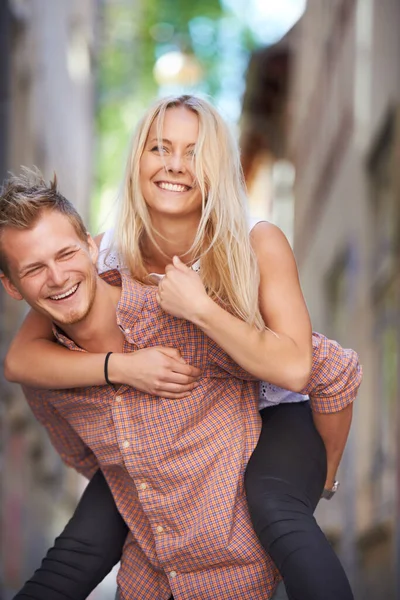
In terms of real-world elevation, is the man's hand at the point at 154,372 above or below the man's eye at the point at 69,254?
below

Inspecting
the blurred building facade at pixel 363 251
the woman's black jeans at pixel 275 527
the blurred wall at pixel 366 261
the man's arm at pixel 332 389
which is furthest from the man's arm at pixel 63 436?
the blurred wall at pixel 366 261

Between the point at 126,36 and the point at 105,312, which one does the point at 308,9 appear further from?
the point at 105,312

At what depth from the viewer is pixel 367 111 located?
11.2 metres

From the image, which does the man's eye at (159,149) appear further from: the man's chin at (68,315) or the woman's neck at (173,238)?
the man's chin at (68,315)

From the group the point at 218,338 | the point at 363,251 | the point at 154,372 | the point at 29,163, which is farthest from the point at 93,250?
the point at 29,163

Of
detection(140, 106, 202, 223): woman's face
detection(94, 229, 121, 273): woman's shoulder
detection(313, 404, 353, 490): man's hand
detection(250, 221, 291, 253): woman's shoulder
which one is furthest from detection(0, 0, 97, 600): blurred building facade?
detection(313, 404, 353, 490): man's hand

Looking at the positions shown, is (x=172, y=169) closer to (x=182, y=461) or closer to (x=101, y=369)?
(x=101, y=369)

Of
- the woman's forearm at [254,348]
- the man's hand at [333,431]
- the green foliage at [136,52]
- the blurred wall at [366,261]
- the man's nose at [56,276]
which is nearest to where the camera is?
the woman's forearm at [254,348]

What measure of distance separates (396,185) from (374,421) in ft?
8.14

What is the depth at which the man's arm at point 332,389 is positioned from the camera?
3.62 m

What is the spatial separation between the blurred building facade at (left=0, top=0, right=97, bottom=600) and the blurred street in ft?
0.10

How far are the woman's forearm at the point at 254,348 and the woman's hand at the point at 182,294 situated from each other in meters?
0.02

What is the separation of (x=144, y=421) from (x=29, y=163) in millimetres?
8935

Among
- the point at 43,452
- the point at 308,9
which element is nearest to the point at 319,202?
the point at 308,9
